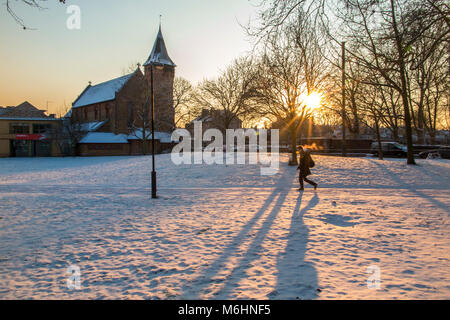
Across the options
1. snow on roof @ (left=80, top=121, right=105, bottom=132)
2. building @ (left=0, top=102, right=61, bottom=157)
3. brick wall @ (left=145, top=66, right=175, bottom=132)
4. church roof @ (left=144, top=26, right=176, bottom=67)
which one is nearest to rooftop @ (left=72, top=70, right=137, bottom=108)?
snow on roof @ (left=80, top=121, right=105, bottom=132)

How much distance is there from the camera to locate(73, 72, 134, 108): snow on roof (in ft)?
182

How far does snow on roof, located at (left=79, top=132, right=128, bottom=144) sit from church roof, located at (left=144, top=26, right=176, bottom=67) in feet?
62.5

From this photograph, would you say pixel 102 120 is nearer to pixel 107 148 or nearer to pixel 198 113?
pixel 107 148

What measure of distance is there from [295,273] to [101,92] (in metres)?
62.5

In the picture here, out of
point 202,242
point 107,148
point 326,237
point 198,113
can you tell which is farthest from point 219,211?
point 107,148

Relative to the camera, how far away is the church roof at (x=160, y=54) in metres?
62.3

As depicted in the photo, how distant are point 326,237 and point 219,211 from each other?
370 cm

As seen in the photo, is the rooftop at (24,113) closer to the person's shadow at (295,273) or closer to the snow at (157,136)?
the snow at (157,136)

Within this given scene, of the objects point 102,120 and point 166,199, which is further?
point 102,120

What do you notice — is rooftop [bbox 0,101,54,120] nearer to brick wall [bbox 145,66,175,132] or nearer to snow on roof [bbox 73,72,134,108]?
snow on roof [bbox 73,72,134,108]

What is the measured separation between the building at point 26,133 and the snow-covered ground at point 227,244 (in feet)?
141

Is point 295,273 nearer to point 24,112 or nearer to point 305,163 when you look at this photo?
point 305,163

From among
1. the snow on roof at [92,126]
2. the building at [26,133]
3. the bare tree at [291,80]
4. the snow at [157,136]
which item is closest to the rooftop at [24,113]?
the building at [26,133]
